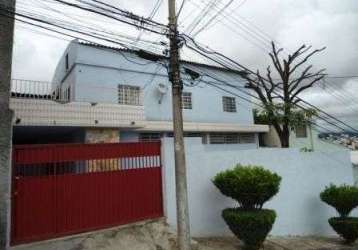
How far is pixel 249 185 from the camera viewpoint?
8188 millimetres

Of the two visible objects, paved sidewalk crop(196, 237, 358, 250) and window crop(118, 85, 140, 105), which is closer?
paved sidewalk crop(196, 237, 358, 250)

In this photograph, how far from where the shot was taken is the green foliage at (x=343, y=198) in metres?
10.7

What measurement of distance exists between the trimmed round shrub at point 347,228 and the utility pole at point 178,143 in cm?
635

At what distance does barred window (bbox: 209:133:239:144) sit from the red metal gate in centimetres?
911

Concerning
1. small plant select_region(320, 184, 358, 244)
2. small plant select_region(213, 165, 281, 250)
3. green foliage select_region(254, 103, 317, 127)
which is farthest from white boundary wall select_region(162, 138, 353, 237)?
green foliage select_region(254, 103, 317, 127)

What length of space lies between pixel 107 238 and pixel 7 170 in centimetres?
260

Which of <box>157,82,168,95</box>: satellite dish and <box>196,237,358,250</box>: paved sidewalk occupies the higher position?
<box>157,82,168,95</box>: satellite dish

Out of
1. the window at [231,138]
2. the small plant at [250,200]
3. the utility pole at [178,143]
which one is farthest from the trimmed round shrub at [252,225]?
the window at [231,138]

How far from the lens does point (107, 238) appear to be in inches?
289

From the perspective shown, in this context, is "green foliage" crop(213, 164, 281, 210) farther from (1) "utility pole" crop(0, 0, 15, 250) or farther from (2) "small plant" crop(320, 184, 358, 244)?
(1) "utility pole" crop(0, 0, 15, 250)

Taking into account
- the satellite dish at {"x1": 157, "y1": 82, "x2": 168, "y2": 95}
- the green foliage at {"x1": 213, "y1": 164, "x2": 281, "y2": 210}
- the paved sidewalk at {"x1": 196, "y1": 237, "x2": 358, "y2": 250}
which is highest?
the satellite dish at {"x1": 157, "y1": 82, "x2": 168, "y2": 95}

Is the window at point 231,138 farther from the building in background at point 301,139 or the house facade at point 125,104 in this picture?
the building in background at point 301,139

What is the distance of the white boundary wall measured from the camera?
907 cm

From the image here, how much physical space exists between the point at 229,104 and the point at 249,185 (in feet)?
37.6
